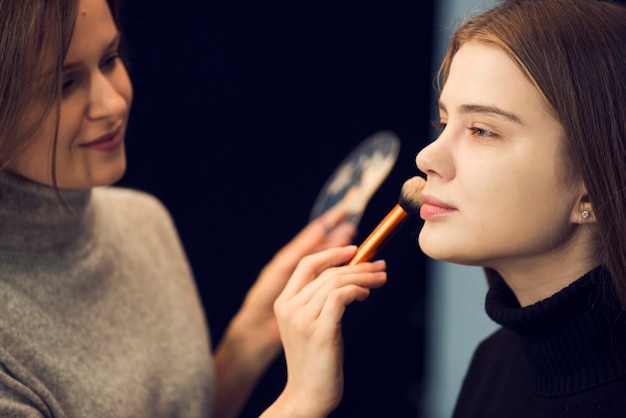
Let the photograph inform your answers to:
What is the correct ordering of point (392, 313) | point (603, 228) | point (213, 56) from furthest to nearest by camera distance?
1. point (392, 313)
2. point (213, 56)
3. point (603, 228)

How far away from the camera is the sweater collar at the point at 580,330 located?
808mm

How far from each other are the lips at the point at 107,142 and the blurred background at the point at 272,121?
0.69 meters

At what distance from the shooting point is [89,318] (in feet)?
3.38

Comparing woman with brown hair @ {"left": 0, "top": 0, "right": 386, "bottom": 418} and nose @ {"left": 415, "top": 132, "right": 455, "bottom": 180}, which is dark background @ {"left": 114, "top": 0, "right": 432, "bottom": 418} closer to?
woman with brown hair @ {"left": 0, "top": 0, "right": 386, "bottom": 418}

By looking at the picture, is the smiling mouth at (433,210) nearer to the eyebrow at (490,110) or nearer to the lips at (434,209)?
the lips at (434,209)

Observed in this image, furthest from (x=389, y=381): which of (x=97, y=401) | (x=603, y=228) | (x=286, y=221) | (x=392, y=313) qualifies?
(x=603, y=228)

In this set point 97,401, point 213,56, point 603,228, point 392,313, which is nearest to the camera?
point 603,228

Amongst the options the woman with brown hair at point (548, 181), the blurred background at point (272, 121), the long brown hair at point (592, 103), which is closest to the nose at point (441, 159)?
the woman with brown hair at point (548, 181)

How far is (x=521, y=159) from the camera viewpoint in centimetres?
81

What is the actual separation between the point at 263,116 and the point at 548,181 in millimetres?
999

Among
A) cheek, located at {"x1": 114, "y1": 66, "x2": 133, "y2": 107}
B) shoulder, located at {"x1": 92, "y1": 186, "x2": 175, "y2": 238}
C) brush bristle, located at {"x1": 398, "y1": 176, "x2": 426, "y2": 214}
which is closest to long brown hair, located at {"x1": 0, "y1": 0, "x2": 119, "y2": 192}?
cheek, located at {"x1": 114, "y1": 66, "x2": 133, "y2": 107}

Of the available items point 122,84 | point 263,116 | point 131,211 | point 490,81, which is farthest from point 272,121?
point 490,81

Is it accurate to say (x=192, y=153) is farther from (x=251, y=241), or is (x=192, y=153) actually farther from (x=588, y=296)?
(x=588, y=296)

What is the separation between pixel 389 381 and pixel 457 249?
1.10m
